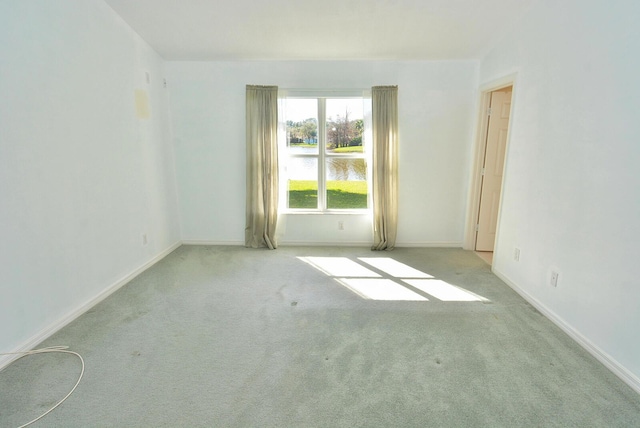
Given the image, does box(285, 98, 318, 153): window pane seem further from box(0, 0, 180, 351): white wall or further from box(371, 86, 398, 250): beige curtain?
box(0, 0, 180, 351): white wall

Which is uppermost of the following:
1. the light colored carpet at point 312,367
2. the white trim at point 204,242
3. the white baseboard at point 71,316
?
the white trim at point 204,242

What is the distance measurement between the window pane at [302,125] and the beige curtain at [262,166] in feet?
0.84

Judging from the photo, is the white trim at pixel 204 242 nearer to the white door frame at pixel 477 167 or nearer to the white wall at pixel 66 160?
the white wall at pixel 66 160

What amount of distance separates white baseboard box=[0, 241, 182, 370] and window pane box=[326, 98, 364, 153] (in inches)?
106

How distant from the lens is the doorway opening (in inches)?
147

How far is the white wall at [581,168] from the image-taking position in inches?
73.4

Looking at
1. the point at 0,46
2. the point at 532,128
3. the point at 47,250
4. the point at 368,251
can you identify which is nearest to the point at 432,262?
the point at 368,251

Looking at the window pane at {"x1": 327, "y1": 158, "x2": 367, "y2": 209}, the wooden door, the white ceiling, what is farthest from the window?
the wooden door

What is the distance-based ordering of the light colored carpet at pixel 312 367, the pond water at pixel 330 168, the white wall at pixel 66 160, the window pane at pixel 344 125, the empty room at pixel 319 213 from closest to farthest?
the light colored carpet at pixel 312 367, the empty room at pixel 319 213, the white wall at pixel 66 160, the window pane at pixel 344 125, the pond water at pixel 330 168

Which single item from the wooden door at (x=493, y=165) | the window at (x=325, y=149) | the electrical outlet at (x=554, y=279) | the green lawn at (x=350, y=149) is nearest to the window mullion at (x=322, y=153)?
the window at (x=325, y=149)

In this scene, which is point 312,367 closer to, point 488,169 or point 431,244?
point 431,244

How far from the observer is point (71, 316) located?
8.10 feet

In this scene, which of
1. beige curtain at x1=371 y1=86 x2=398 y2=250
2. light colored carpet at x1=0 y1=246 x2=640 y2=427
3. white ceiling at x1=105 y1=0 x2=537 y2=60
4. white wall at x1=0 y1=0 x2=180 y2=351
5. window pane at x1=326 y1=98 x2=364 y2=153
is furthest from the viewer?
window pane at x1=326 y1=98 x2=364 y2=153

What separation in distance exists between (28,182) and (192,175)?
6.98 ft
